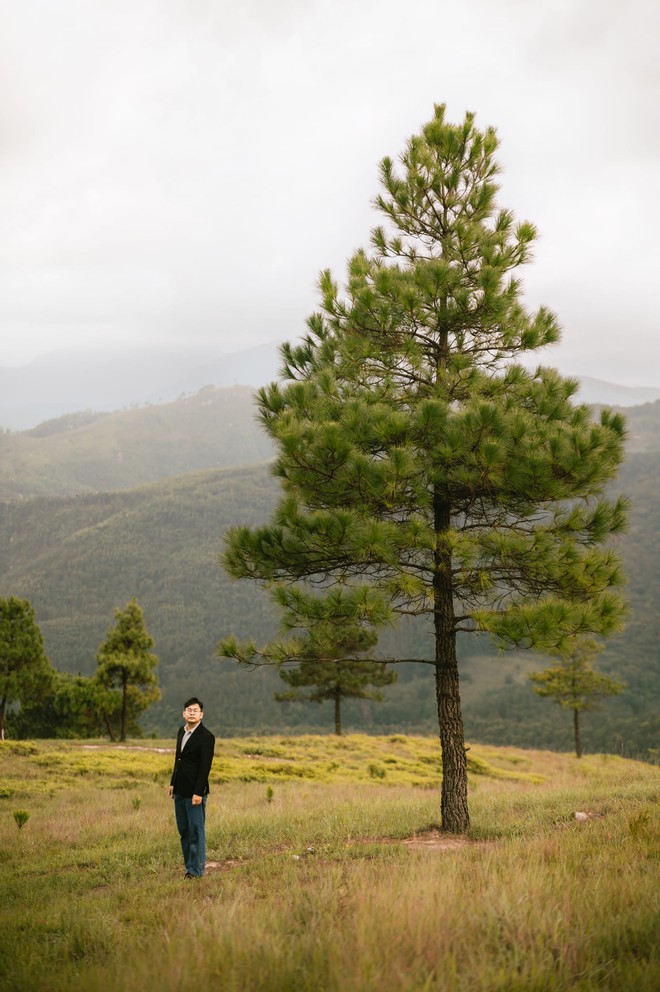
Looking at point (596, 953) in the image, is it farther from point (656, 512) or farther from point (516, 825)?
point (656, 512)

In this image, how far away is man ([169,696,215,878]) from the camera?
672 centimetres

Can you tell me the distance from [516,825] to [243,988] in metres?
6.91

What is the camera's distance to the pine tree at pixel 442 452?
781cm

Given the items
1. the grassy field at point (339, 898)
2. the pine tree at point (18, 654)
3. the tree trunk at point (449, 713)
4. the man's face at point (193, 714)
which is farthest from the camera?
the pine tree at point (18, 654)

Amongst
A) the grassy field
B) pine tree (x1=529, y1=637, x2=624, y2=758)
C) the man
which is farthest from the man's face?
pine tree (x1=529, y1=637, x2=624, y2=758)

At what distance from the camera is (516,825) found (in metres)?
8.88

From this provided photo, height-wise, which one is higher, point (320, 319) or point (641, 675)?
point (320, 319)

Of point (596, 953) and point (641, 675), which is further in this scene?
point (641, 675)

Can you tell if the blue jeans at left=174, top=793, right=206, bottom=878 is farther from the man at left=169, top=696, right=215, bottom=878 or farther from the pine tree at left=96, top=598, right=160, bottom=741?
the pine tree at left=96, top=598, right=160, bottom=741

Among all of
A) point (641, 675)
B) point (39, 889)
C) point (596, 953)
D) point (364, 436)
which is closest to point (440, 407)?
point (364, 436)

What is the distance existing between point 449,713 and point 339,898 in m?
4.54

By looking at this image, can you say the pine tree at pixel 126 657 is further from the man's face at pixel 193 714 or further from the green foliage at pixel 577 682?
the man's face at pixel 193 714

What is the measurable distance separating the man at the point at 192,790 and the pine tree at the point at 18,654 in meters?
23.5

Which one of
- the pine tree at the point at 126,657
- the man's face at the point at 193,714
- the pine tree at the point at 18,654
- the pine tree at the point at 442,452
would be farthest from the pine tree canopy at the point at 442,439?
the pine tree at the point at 18,654
